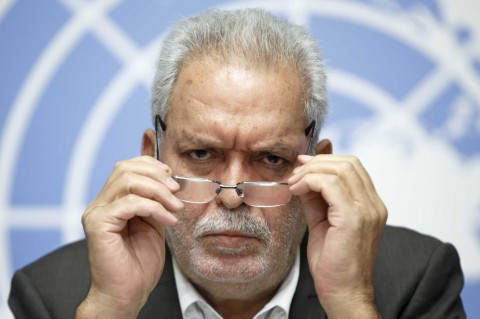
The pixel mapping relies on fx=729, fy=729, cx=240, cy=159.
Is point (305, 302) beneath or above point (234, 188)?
beneath

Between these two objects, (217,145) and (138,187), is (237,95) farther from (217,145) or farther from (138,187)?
(138,187)

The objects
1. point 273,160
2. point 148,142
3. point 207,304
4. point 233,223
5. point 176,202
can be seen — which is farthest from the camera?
point 148,142

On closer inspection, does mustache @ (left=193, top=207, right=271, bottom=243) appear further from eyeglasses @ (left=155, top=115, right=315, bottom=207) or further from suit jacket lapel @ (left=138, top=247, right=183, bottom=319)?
suit jacket lapel @ (left=138, top=247, right=183, bottom=319)

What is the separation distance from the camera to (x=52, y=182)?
12.9 ft

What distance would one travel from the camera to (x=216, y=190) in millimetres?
2805

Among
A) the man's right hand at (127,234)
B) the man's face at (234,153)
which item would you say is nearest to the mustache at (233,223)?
the man's face at (234,153)

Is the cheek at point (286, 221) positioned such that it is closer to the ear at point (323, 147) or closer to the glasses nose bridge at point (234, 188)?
the glasses nose bridge at point (234, 188)

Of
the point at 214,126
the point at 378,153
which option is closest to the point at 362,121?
the point at 378,153

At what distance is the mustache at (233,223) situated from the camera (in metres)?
2.84

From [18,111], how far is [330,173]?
2054 mm

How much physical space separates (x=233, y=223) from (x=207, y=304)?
0.49 m

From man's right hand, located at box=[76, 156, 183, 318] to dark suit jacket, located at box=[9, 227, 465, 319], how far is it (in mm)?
368

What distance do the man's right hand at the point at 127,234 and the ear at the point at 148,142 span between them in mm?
520

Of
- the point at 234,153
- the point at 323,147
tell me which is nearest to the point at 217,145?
the point at 234,153
